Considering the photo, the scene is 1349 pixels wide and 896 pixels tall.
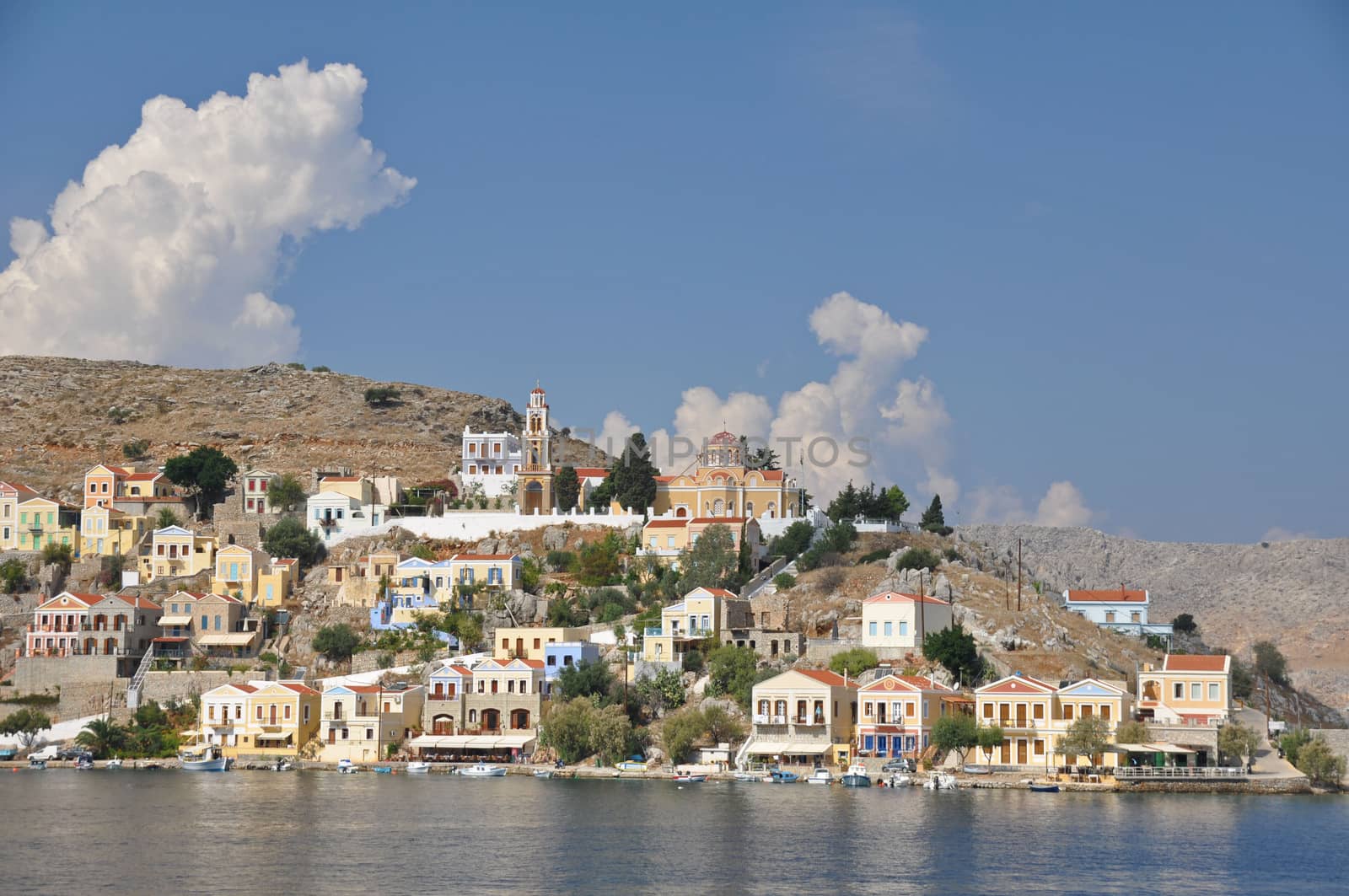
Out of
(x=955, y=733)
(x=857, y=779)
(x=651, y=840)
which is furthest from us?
(x=955, y=733)

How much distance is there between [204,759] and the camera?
73.6m

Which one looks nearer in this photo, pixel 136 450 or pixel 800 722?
pixel 800 722

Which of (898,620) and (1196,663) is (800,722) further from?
(1196,663)

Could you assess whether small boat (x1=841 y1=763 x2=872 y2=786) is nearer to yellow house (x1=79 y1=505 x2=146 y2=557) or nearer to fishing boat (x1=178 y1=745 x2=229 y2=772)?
fishing boat (x1=178 y1=745 x2=229 y2=772)

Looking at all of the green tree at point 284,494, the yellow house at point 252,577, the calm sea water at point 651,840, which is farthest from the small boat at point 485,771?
the green tree at point 284,494

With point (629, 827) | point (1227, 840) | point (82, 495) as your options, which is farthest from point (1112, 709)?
point (82, 495)

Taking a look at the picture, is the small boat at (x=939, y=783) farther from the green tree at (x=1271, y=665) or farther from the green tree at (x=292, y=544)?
the green tree at (x=292, y=544)

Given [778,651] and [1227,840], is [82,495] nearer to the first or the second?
[778,651]

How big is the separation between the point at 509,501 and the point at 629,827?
44572mm

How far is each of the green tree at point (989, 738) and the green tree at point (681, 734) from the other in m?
10.8

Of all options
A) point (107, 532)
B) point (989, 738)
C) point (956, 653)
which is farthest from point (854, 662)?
point (107, 532)

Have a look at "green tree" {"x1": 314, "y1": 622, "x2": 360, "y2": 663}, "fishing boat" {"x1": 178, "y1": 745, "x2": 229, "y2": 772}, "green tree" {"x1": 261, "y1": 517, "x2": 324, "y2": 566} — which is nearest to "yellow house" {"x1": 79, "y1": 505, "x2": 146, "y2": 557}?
"green tree" {"x1": 261, "y1": 517, "x2": 324, "y2": 566}

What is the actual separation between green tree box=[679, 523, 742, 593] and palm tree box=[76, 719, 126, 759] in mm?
25155

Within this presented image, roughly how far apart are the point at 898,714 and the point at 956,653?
5183 millimetres
